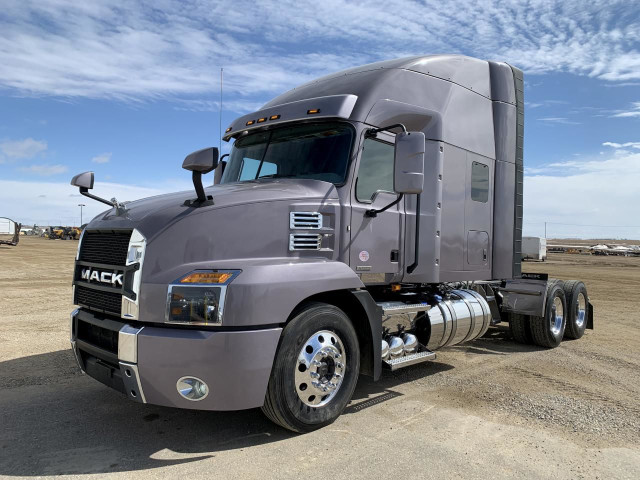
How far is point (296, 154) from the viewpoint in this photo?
502cm

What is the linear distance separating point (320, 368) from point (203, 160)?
194cm

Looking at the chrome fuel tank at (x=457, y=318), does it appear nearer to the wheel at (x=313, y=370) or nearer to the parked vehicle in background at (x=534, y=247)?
the wheel at (x=313, y=370)

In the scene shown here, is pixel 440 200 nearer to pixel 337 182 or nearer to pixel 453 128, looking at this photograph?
pixel 453 128

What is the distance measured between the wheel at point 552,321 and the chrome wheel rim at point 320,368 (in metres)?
4.73

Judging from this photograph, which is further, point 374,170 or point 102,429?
point 374,170

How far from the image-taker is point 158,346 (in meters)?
3.53

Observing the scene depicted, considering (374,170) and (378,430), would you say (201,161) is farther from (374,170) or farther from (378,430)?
(378,430)

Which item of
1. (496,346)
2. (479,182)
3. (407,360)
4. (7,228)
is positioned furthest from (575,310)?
(7,228)

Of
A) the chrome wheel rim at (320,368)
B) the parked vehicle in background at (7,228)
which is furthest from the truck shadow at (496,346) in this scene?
the parked vehicle in background at (7,228)

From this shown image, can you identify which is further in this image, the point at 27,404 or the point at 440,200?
the point at 440,200

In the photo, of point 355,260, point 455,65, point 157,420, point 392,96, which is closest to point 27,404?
point 157,420

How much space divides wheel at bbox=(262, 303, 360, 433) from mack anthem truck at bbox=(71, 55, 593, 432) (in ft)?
0.05

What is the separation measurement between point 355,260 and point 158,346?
6.64 feet

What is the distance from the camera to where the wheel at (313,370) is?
3822 mm
